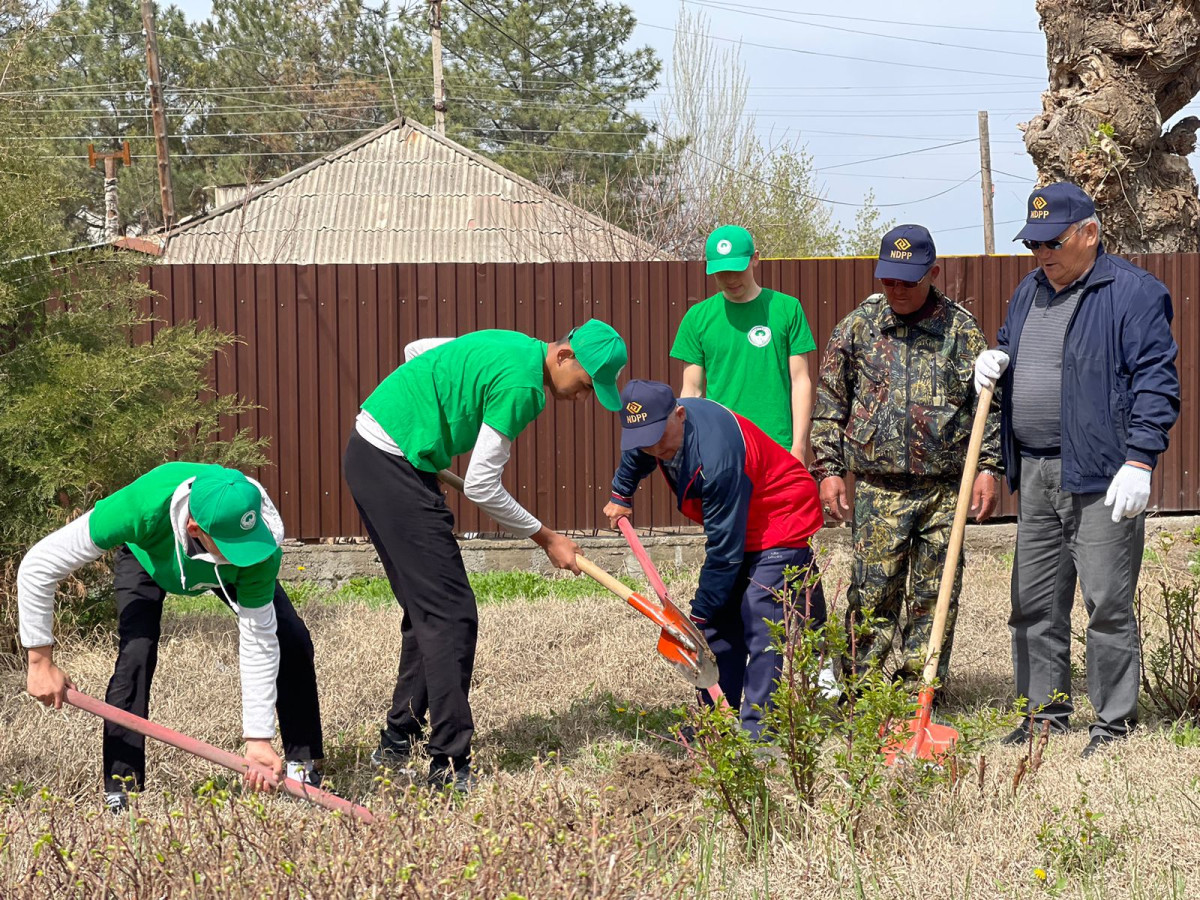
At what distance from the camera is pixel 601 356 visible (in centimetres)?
385

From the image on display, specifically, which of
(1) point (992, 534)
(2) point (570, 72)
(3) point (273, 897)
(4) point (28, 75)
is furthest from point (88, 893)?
(2) point (570, 72)

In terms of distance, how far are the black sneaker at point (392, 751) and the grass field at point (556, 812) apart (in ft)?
0.30

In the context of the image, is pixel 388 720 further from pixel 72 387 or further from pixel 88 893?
pixel 72 387

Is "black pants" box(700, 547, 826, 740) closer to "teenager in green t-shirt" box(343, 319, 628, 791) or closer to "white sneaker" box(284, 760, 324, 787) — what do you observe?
"teenager in green t-shirt" box(343, 319, 628, 791)

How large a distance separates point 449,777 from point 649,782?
26.7 inches

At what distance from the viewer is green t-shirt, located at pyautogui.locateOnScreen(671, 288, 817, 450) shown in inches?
204

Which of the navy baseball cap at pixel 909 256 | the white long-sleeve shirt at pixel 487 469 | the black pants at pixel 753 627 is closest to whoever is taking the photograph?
the white long-sleeve shirt at pixel 487 469

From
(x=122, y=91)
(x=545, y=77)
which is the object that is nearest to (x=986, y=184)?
(x=545, y=77)

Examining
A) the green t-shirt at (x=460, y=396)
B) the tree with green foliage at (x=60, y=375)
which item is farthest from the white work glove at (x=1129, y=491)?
the tree with green foliage at (x=60, y=375)

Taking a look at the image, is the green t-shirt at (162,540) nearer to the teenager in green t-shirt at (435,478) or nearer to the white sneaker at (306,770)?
the teenager in green t-shirt at (435,478)

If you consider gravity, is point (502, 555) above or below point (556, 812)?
below

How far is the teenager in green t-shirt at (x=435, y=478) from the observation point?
4004mm

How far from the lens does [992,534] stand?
8.12m

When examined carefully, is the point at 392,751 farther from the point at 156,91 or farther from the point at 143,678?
the point at 156,91
